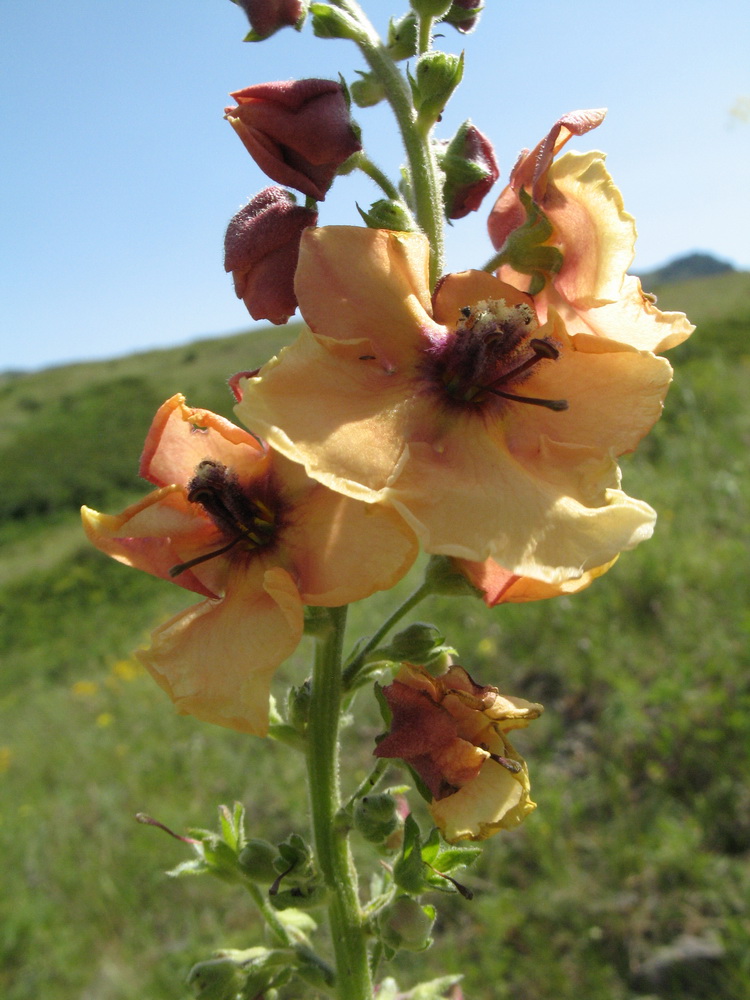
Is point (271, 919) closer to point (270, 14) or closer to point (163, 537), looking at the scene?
point (163, 537)

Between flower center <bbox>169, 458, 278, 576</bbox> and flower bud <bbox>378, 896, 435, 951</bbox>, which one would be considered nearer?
flower center <bbox>169, 458, 278, 576</bbox>

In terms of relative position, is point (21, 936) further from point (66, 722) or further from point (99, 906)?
point (66, 722)

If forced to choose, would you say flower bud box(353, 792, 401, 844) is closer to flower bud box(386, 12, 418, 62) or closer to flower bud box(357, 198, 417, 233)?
flower bud box(357, 198, 417, 233)

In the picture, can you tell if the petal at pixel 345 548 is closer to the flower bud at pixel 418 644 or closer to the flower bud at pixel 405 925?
the flower bud at pixel 418 644

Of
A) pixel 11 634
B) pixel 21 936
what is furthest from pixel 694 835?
pixel 11 634

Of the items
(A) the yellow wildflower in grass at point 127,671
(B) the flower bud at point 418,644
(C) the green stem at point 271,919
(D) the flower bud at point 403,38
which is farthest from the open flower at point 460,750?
(A) the yellow wildflower in grass at point 127,671

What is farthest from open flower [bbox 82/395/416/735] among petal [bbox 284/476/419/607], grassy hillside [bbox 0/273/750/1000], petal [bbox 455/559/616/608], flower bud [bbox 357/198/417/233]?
grassy hillside [bbox 0/273/750/1000]
